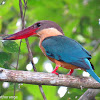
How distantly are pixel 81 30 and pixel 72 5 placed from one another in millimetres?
1279

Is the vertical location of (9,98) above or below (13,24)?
below

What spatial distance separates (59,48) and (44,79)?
2.48ft

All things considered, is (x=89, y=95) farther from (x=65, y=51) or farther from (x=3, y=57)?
(x=3, y=57)

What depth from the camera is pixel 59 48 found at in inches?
162

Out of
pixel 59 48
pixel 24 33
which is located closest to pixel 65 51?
pixel 59 48

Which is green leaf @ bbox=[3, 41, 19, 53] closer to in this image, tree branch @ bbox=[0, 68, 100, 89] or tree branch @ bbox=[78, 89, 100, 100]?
tree branch @ bbox=[0, 68, 100, 89]

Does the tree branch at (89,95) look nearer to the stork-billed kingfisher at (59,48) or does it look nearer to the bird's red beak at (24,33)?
the stork-billed kingfisher at (59,48)

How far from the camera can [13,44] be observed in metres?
3.86

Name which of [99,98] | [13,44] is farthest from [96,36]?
[13,44]

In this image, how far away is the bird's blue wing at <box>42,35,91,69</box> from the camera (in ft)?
12.8

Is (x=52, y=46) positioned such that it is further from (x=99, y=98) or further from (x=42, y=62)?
(x=42, y=62)

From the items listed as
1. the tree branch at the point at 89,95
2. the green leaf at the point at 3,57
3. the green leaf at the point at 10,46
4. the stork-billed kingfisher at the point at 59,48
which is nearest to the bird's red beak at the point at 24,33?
the stork-billed kingfisher at the point at 59,48

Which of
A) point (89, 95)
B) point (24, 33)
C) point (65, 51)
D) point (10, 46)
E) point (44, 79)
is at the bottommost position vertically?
point (89, 95)

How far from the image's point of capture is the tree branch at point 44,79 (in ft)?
11.2
